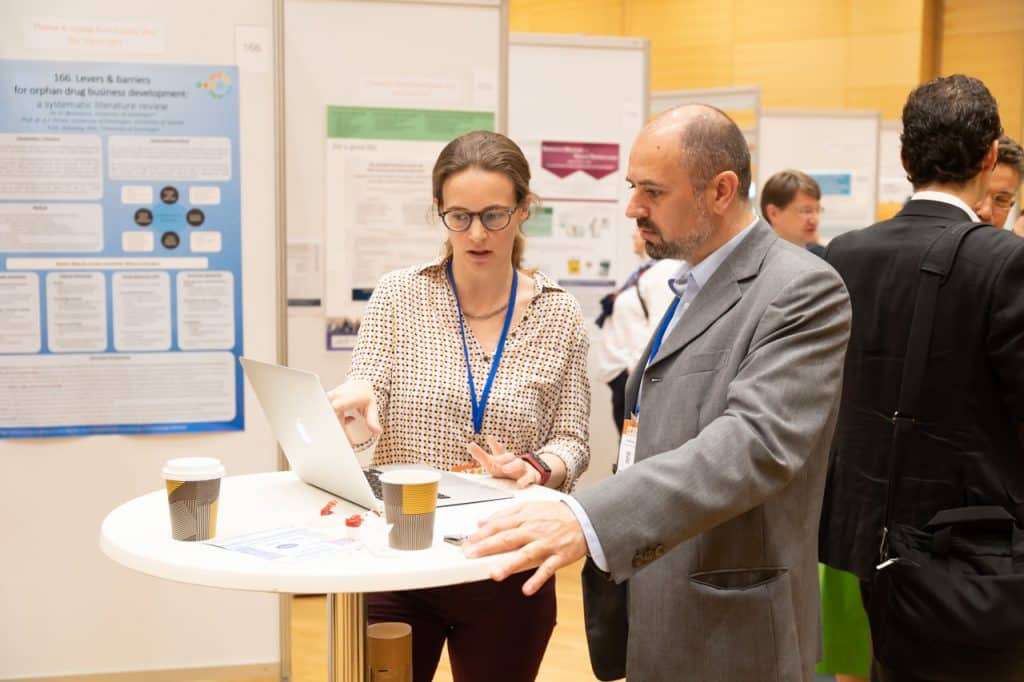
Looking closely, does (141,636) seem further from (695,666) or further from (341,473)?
(695,666)

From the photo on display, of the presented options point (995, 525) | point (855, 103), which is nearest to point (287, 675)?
point (995, 525)

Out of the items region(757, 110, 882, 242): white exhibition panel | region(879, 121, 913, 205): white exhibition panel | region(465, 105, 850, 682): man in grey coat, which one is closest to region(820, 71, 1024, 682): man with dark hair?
region(465, 105, 850, 682): man in grey coat

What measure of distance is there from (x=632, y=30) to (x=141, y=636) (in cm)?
770

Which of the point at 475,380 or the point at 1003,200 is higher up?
the point at 1003,200

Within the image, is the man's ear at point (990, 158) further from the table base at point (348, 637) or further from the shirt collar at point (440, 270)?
the table base at point (348, 637)

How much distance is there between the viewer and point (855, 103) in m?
8.93

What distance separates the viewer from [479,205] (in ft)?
6.96

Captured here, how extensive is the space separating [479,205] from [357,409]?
19.3 inches

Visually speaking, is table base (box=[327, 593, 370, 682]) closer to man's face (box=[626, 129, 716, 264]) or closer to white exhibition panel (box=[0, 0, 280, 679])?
man's face (box=[626, 129, 716, 264])

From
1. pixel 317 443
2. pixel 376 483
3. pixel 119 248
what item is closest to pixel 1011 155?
pixel 376 483

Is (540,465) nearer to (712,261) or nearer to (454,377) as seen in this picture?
(454,377)

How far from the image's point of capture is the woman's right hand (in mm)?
1987

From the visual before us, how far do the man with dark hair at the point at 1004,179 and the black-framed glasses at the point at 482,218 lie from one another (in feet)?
4.69

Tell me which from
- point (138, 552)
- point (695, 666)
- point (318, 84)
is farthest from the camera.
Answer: point (318, 84)
